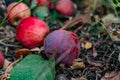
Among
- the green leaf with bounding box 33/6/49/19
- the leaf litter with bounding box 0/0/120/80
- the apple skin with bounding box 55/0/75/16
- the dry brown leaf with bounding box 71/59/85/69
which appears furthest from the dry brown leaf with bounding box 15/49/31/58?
the apple skin with bounding box 55/0/75/16

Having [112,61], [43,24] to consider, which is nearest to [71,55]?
[112,61]

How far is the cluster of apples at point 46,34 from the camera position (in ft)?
5.70

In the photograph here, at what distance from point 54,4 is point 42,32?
0.49 metres

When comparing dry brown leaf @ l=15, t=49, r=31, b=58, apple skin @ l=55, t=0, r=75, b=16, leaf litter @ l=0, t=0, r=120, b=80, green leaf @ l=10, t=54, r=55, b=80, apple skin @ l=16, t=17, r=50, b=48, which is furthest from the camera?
apple skin @ l=55, t=0, r=75, b=16

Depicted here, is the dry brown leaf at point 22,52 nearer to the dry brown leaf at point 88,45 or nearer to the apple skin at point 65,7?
the dry brown leaf at point 88,45

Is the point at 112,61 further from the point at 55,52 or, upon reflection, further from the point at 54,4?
the point at 54,4

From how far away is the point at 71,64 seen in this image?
180 cm

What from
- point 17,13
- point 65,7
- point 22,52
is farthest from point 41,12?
point 22,52

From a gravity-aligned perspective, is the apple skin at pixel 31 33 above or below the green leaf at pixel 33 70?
above

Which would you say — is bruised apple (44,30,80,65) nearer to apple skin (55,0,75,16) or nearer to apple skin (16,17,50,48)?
apple skin (16,17,50,48)

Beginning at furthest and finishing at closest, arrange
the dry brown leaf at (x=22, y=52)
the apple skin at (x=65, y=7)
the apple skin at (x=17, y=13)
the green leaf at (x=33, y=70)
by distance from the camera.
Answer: the apple skin at (x=65, y=7), the apple skin at (x=17, y=13), the dry brown leaf at (x=22, y=52), the green leaf at (x=33, y=70)

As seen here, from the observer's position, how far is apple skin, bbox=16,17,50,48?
198 cm

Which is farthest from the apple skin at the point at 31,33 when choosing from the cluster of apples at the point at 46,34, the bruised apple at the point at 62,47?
the bruised apple at the point at 62,47

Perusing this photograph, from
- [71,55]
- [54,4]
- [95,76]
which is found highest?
[54,4]
